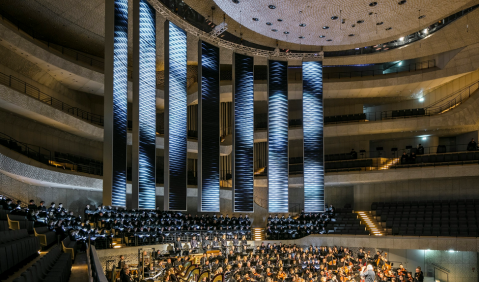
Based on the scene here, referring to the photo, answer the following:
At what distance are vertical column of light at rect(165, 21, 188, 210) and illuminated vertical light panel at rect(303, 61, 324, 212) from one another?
27.4 feet

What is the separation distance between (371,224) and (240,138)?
11722 millimetres

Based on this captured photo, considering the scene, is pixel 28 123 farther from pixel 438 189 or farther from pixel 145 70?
pixel 438 189

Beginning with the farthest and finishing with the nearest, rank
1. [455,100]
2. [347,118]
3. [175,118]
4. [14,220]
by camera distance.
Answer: [347,118] → [455,100] → [175,118] → [14,220]

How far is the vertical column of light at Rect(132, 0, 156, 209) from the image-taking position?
17234mm

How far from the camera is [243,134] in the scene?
23672mm

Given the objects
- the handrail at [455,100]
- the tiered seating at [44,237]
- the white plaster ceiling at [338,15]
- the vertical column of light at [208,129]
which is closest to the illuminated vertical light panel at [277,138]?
the vertical column of light at [208,129]

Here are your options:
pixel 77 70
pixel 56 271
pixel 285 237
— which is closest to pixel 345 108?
pixel 285 237

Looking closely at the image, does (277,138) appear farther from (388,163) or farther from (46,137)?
(46,137)

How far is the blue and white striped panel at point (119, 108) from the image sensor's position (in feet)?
50.9

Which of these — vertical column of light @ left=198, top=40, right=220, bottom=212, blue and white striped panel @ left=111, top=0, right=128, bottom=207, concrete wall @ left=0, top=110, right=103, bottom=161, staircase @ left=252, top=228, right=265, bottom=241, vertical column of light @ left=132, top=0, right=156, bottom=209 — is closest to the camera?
blue and white striped panel @ left=111, top=0, right=128, bottom=207

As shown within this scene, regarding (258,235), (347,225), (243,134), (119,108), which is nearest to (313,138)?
(243,134)

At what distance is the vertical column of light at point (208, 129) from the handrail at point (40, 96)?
8.14 m

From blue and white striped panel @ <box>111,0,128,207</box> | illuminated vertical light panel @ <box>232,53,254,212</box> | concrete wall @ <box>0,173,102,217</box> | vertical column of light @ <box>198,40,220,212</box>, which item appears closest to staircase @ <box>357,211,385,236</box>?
illuminated vertical light panel @ <box>232,53,254,212</box>

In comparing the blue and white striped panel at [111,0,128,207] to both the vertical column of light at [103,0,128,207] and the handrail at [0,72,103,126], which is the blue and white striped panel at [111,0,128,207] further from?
the handrail at [0,72,103,126]
